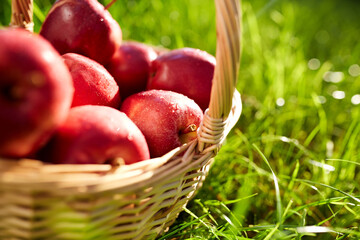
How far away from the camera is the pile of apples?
702 millimetres

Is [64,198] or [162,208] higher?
[64,198]

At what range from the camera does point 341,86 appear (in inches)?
81.7

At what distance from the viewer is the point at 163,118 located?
105cm

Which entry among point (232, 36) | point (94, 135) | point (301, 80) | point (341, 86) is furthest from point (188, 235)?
point (341, 86)

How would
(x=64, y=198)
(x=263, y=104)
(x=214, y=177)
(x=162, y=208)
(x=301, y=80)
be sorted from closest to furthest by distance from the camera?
(x=64, y=198)
(x=162, y=208)
(x=214, y=177)
(x=263, y=104)
(x=301, y=80)

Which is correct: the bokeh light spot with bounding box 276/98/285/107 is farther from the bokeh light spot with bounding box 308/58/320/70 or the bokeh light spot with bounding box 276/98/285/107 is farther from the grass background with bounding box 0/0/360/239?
the bokeh light spot with bounding box 308/58/320/70

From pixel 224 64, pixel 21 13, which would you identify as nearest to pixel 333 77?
pixel 224 64

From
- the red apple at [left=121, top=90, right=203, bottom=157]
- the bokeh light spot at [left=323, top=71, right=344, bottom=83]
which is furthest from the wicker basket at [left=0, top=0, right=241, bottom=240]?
the bokeh light spot at [left=323, top=71, right=344, bottom=83]

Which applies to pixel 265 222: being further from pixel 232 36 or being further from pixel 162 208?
pixel 232 36

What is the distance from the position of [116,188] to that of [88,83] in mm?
425

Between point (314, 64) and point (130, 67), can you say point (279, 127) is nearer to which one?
point (130, 67)

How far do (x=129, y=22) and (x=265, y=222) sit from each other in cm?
142

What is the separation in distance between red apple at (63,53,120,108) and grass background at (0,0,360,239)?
42 centimetres

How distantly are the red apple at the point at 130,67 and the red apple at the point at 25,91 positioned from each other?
613 mm
